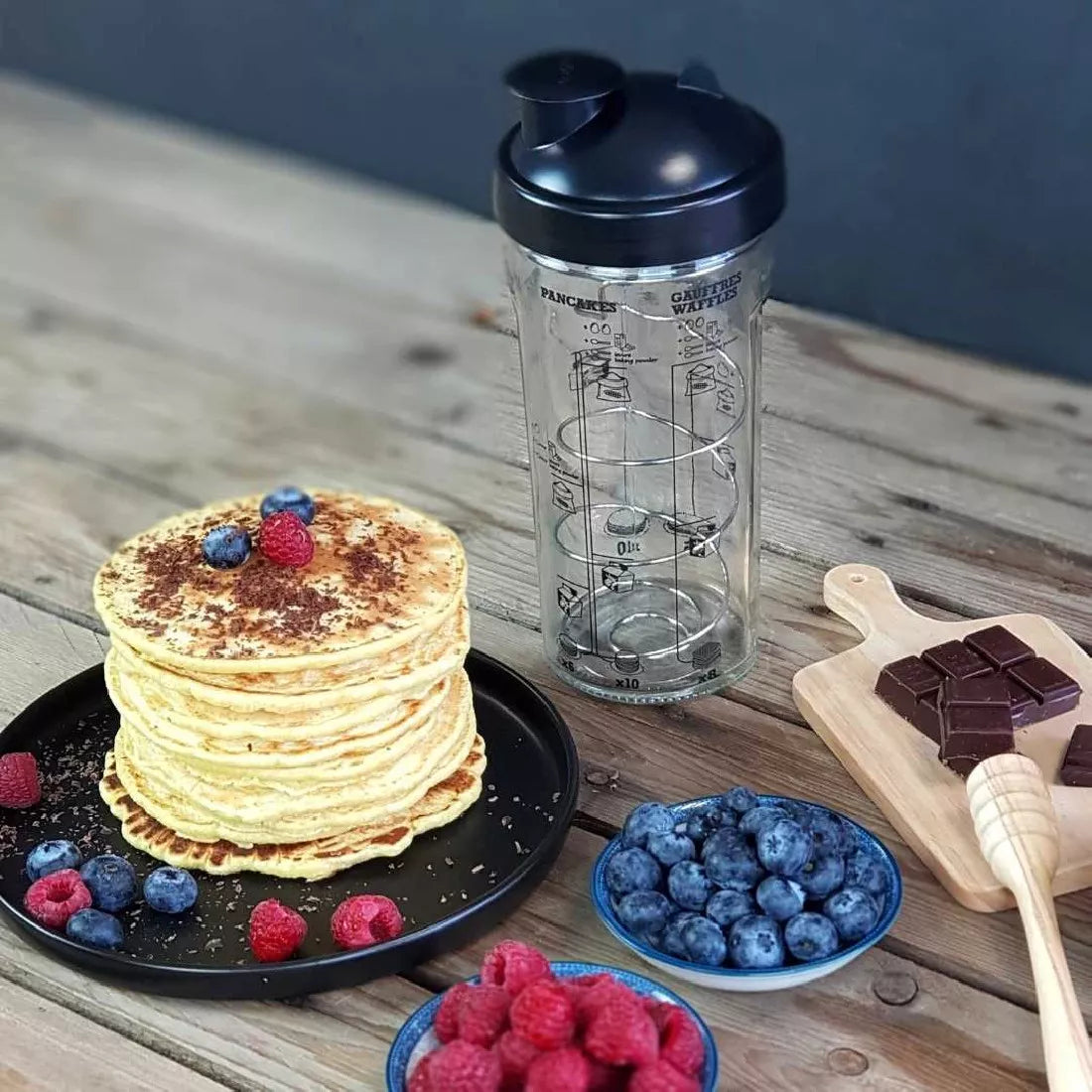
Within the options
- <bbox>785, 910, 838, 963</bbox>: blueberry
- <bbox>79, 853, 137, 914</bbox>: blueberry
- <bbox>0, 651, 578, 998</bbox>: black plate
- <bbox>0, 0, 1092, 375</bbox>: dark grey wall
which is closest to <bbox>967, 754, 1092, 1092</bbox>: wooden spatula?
<bbox>785, 910, 838, 963</bbox>: blueberry

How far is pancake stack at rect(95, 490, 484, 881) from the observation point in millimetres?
1419

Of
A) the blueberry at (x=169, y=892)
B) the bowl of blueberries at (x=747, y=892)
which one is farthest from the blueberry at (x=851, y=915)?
the blueberry at (x=169, y=892)

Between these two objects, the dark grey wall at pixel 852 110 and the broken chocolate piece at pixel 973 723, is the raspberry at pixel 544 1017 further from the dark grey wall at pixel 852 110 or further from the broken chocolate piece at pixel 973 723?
the dark grey wall at pixel 852 110

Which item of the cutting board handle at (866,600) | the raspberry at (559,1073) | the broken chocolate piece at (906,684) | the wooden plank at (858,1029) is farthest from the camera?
the cutting board handle at (866,600)

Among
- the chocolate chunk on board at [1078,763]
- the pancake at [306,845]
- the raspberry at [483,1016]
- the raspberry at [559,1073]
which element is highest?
the raspberry at [559,1073]

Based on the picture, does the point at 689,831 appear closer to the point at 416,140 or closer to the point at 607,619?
the point at 607,619

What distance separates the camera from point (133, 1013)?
1386mm

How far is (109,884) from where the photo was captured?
143 centimetres

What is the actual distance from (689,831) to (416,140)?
1.91 meters

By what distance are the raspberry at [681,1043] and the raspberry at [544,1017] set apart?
Result: 2.6 inches

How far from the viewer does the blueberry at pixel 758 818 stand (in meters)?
1.39

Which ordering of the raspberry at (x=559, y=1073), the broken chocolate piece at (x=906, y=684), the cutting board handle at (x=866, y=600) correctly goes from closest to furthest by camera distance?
the raspberry at (x=559, y=1073)
the broken chocolate piece at (x=906, y=684)
the cutting board handle at (x=866, y=600)

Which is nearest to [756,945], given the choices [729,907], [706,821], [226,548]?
[729,907]

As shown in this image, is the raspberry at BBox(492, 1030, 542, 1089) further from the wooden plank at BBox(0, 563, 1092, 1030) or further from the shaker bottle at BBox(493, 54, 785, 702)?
the shaker bottle at BBox(493, 54, 785, 702)
